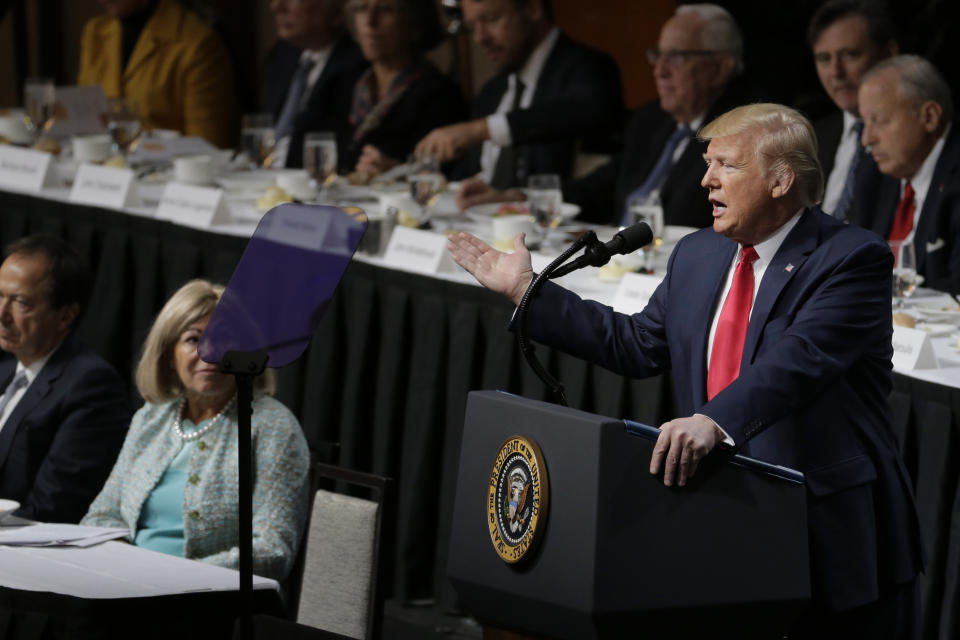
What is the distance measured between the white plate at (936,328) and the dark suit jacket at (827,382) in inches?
43.0

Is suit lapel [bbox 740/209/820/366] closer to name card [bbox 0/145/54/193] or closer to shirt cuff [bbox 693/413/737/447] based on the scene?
shirt cuff [bbox 693/413/737/447]

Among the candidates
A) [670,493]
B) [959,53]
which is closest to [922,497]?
[670,493]

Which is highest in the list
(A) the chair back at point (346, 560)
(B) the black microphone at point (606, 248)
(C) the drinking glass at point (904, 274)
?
(B) the black microphone at point (606, 248)

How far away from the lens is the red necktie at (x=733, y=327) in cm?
199

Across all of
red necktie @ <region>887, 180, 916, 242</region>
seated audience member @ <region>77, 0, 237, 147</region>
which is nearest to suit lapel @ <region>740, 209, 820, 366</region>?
red necktie @ <region>887, 180, 916, 242</region>

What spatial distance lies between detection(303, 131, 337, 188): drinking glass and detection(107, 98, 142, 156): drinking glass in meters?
0.77

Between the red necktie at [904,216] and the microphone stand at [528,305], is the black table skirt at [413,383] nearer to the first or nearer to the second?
the red necktie at [904,216]

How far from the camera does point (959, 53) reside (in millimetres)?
5402

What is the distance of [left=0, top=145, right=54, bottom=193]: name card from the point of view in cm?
464

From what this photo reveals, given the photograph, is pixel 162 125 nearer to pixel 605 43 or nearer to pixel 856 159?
pixel 605 43

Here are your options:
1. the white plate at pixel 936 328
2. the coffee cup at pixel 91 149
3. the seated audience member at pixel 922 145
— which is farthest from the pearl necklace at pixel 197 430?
the coffee cup at pixel 91 149

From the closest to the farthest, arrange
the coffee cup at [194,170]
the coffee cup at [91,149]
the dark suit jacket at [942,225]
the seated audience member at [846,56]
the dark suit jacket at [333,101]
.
Answer: 1. the dark suit jacket at [942,225]
2. the seated audience member at [846,56]
3. the coffee cup at [194,170]
4. the coffee cup at [91,149]
5. the dark suit jacket at [333,101]

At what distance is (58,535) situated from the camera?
2.50 m

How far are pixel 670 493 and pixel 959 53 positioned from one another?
420 cm
